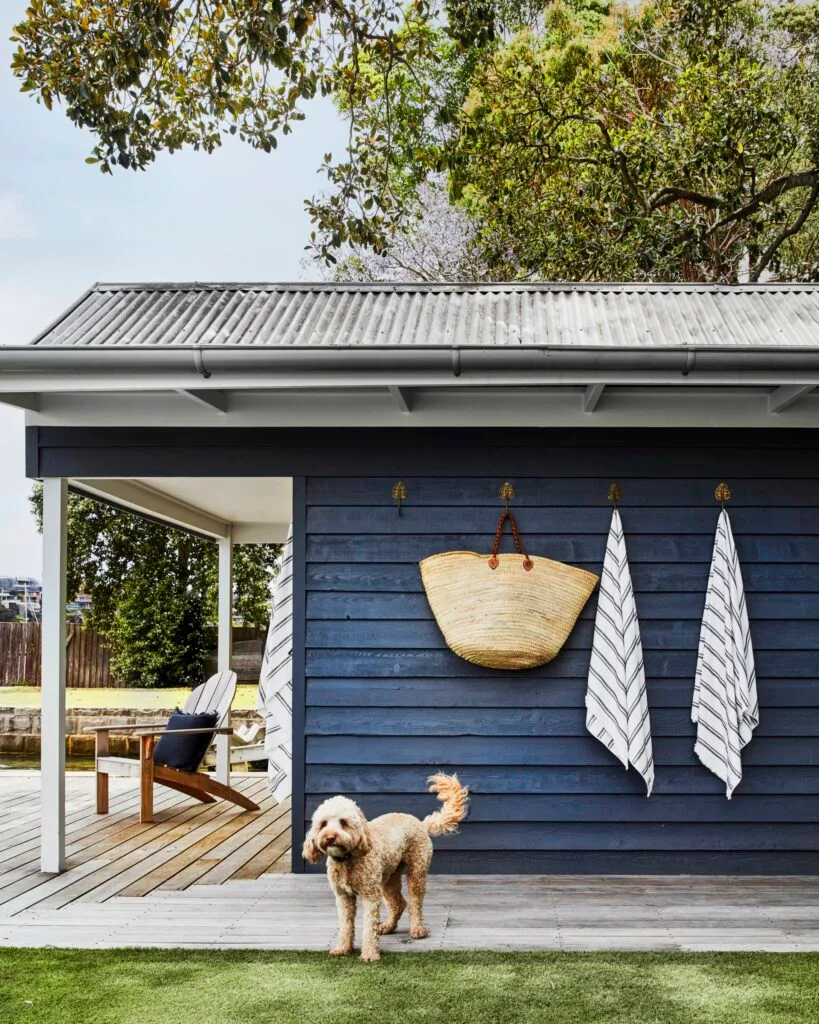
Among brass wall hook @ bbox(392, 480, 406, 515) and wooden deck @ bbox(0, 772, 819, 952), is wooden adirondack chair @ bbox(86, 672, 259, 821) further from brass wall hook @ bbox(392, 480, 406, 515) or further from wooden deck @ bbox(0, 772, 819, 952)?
brass wall hook @ bbox(392, 480, 406, 515)

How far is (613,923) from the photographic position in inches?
175

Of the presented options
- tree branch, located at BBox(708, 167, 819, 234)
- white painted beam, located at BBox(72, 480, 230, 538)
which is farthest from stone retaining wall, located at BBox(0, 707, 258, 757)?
tree branch, located at BBox(708, 167, 819, 234)

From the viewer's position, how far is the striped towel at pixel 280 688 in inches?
215

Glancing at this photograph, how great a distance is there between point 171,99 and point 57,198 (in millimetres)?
29223

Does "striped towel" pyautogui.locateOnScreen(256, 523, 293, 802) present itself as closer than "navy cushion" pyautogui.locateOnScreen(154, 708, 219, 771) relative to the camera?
Yes

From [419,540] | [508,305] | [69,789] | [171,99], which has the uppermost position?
[171,99]

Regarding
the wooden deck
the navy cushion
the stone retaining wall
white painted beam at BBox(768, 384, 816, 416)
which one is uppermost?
white painted beam at BBox(768, 384, 816, 416)

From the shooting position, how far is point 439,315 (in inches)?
224

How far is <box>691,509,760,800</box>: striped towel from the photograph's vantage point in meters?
5.22

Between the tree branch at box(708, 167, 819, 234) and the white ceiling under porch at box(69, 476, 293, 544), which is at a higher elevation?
the tree branch at box(708, 167, 819, 234)

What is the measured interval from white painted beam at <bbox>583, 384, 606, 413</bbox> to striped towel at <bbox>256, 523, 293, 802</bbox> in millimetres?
1610

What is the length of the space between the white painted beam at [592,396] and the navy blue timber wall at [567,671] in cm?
22

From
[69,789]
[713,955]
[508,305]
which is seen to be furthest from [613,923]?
[69,789]

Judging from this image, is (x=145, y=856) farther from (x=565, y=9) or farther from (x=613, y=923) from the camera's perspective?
(x=565, y=9)
